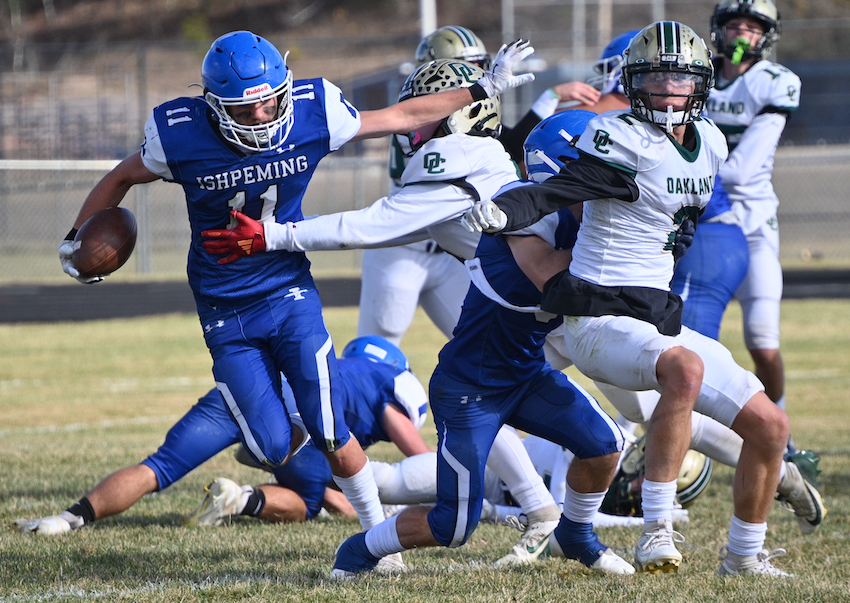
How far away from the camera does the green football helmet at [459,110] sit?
3859 mm

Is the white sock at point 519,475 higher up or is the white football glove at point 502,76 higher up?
the white football glove at point 502,76

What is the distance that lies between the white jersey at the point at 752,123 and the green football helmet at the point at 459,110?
2.19 m

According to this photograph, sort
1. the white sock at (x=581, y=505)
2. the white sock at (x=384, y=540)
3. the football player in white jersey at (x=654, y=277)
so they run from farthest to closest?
the white sock at (x=581, y=505), the white sock at (x=384, y=540), the football player in white jersey at (x=654, y=277)

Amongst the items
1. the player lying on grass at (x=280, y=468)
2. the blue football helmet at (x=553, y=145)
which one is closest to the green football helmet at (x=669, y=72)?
the blue football helmet at (x=553, y=145)

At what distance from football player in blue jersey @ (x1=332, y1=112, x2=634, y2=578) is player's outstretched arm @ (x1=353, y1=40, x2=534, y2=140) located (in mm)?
585

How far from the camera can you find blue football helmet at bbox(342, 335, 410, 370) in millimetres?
4891

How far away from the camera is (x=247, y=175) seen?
3779 millimetres

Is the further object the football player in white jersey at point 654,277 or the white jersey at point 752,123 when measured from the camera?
the white jersey at point 752,123

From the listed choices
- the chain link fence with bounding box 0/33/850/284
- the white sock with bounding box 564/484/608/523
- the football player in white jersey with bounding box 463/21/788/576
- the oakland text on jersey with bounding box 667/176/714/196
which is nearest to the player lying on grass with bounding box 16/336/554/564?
the white sock with bounding box 564/484/608/523

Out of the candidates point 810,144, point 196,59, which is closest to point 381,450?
point 810,144

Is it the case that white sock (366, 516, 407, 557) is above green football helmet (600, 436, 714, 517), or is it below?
above

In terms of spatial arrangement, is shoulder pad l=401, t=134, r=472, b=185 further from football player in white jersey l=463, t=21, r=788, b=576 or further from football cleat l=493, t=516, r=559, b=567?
football cleat l=493, t=516, r=559, b=567

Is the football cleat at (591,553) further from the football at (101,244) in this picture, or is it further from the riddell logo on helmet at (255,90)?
the football at (101,244)

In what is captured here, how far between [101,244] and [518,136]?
2.37 m
